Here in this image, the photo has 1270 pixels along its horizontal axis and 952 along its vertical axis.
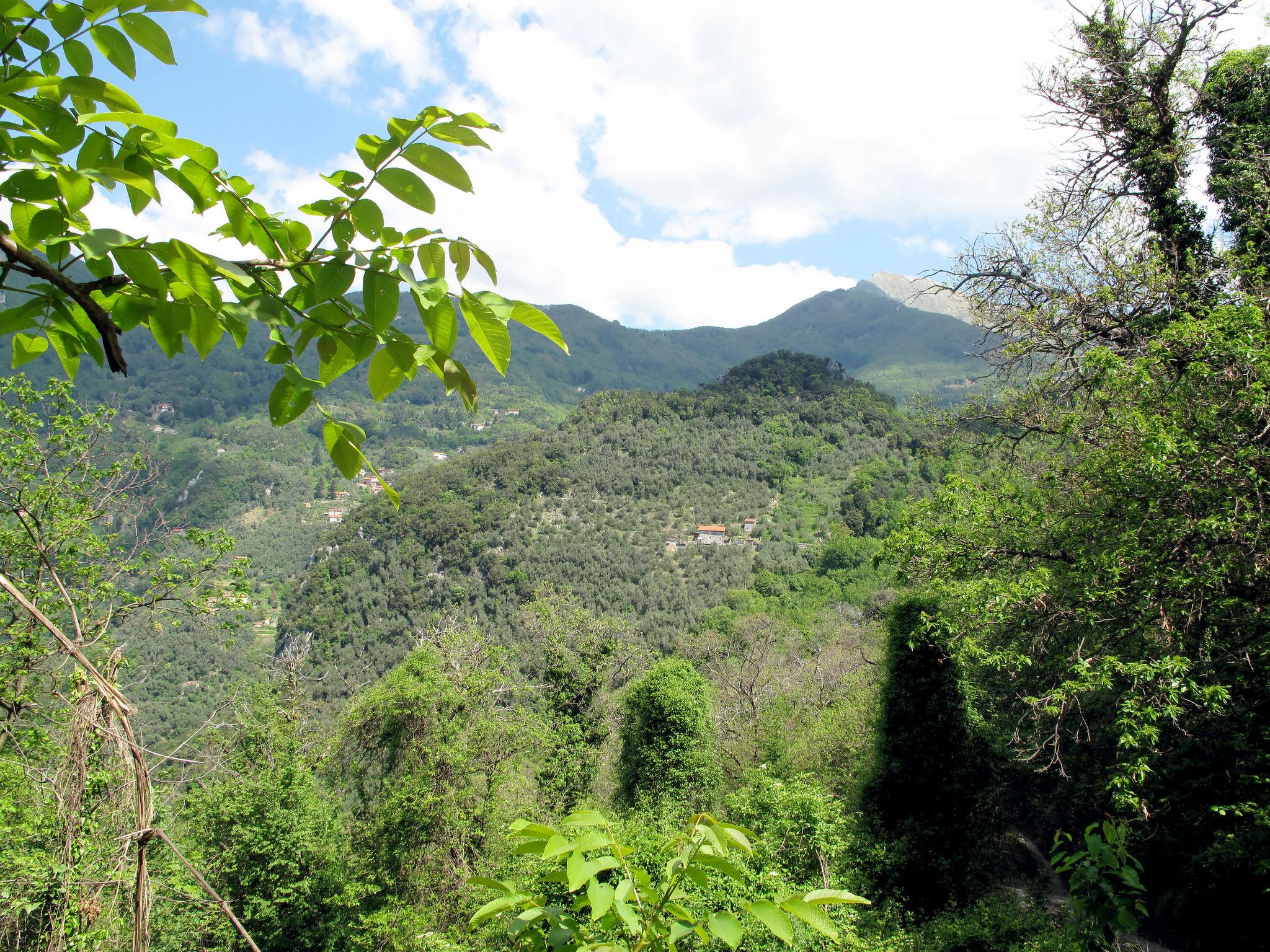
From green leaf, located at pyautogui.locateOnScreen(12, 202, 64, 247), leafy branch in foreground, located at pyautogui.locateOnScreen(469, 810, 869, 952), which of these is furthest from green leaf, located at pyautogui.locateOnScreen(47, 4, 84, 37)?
leafy branch in foreground, located at pyautogui.locateOnScreen(469, 810, 869, 952)

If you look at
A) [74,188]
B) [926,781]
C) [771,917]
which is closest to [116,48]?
[74,188]

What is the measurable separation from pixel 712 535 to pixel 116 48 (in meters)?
60.8

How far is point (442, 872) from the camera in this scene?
41.9ft

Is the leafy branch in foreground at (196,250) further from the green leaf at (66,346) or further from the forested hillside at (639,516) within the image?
the forested hillside at (639,516)

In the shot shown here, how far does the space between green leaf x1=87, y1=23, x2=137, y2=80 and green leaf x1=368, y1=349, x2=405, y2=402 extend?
48 centimetres

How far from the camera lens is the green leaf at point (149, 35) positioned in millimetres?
798

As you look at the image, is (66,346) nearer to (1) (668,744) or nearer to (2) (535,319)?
(2) (535,319)

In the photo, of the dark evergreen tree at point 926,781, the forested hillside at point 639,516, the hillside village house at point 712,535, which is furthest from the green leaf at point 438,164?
the hillside village house at point 712,535

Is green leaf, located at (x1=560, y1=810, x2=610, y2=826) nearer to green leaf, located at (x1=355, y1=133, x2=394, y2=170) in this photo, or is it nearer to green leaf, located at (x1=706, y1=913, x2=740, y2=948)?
green leaf, located at (x1=706, y1=913, x2=740, y2=948)

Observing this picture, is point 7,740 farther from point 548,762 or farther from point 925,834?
point 925,834

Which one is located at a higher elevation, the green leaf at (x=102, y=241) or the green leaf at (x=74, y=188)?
the green leaf at (x=74, y=188)

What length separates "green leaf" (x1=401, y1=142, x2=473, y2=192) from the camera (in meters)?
0.73

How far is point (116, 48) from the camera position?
829 millimetres

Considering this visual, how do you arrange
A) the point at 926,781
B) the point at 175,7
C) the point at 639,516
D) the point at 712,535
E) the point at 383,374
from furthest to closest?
the point at 639,516 → the point at 712,535 → the point at 926,781 → the point at 383,374 → the point at 175,7
